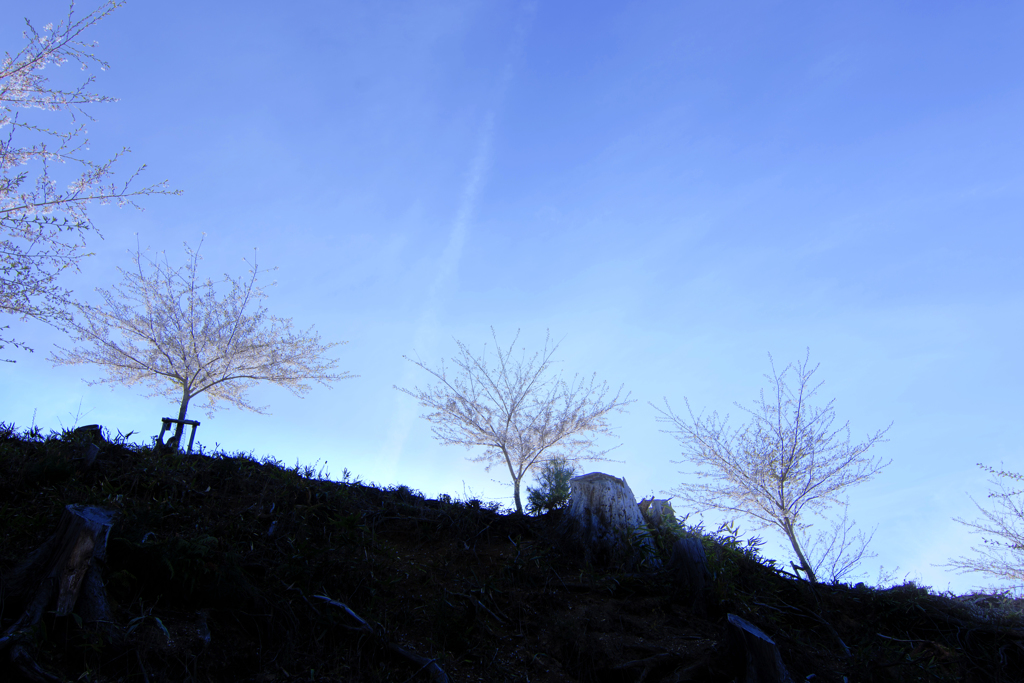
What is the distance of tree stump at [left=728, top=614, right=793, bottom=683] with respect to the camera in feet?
16.6

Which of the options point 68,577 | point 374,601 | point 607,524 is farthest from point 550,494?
point 68,577

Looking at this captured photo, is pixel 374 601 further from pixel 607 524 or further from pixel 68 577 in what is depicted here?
pixel 607 524

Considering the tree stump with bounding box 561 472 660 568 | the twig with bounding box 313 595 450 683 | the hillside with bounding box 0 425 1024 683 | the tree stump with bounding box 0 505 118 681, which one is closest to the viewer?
the tree stump with bounding box 0 505 118 681

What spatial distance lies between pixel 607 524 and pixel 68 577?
6.92 m

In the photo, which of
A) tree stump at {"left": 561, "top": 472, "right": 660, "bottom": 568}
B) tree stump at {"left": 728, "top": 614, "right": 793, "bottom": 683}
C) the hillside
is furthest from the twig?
tree stump at {"left": 561, "top": 472, "right": 660, "bottom": 568}

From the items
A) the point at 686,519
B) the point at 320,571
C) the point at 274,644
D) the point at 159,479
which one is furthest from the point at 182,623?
the point at 686,519

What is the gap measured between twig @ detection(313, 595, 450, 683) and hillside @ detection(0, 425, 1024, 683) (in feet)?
0.07

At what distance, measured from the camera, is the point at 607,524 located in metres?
8.70

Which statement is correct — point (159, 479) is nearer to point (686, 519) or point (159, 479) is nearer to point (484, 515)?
point (484, 515)

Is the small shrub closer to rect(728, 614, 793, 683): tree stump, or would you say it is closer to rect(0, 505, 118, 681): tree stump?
rect(728, 614, 793, 683): tree stump

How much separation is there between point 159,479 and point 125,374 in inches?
660

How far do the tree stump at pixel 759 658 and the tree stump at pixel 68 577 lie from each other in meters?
5.74

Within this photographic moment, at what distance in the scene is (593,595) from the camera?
7.32m

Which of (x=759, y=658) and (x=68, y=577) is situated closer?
(x=68, y=577)
